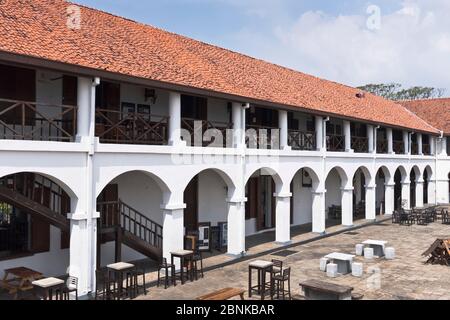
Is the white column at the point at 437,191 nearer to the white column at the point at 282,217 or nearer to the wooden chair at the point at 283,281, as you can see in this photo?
the white column at the point at 282,217

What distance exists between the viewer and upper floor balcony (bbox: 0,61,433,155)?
36.1ft

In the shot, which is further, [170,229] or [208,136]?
[208,136]

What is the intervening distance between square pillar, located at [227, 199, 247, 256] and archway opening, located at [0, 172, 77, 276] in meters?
5.53

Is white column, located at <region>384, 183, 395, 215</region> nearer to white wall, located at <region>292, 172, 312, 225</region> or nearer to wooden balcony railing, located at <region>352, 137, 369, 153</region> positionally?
wooden balcony railing, located at <region>352, 137, 369, 153</region>

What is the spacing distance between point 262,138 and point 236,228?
395 centimetres

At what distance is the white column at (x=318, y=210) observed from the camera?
19828mm

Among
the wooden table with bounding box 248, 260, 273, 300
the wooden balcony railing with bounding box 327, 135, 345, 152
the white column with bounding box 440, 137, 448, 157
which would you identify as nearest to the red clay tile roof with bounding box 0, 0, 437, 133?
the wooden balcony railing with bounding box 327, 135, 345, 152

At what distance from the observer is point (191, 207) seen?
17094 millimetres

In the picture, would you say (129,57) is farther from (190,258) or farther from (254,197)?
(254,197)

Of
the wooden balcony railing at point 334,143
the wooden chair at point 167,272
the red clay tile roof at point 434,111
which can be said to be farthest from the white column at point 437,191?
the wooden chair at point 167,272

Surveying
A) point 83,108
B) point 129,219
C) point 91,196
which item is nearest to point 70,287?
point 91,196

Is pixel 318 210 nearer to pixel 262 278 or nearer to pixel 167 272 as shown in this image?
pixel 262 278
